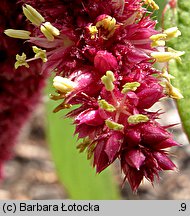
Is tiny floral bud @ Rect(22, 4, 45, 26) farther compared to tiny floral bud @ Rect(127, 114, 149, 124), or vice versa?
tiny floral bud @ Rect(22, 4, 45, 26)

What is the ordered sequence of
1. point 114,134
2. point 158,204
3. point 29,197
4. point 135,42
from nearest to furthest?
point 114,134, point 135,42, point 158,204, point 29,197

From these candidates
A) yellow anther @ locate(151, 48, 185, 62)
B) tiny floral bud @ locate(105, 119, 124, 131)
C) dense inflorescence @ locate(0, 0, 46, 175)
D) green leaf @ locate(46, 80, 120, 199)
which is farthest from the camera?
green leaf @ locate(46, 80, 120, 199)

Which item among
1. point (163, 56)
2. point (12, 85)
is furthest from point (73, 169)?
point (163, 56)

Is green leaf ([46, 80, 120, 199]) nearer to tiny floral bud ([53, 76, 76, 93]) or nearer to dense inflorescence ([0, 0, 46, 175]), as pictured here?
dense inflorescence ([0, 0, 46, 175])

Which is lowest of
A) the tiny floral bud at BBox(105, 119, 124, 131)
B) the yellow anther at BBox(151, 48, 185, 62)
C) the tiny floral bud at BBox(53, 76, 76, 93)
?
the tiny floral bud at BBox(105, 119, 124, 131)

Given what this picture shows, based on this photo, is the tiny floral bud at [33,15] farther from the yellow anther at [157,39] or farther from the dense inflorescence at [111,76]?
the yellow anther at [157,39]

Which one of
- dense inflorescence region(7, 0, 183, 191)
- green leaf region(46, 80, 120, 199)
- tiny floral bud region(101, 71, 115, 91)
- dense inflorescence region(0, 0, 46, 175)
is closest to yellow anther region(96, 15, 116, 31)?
dense inflorescence region(7, 0, 183, 191)

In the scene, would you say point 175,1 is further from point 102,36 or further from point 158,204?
point 158,204

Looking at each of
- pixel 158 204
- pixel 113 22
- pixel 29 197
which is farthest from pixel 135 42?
pixel 29 197
